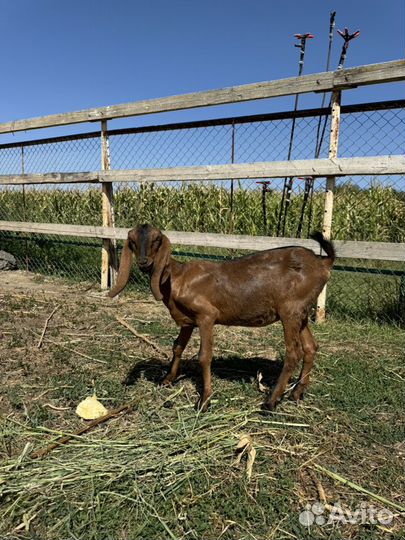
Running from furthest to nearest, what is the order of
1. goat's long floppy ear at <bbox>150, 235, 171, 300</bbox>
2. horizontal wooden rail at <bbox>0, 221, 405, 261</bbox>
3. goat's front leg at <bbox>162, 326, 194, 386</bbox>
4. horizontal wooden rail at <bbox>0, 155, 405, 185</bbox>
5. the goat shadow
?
horizontal wooden rail at <bbox>0, 221, 405, 261</bbox>
horizontal wooden rail at <bbox>0, 155, 405, 185</bbox>
the goat shadow
goat's front leg at <bbox>162, 326, 194, 386</bbox>
goat's long floppy ear at <bbox>150, 235, 171, 300</bbox>

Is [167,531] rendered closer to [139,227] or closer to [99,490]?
[99,490]

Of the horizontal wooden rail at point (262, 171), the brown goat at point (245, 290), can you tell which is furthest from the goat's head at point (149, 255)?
the horizontal wooden rail at point (262, 171)

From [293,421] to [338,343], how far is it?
1937 mm

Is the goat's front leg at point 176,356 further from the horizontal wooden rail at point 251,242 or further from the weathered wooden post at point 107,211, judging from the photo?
the weathered wooden post at point 107,211

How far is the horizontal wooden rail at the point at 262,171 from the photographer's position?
4.86m

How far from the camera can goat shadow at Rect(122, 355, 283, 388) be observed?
394 centimetres

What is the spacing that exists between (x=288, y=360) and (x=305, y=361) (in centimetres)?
33

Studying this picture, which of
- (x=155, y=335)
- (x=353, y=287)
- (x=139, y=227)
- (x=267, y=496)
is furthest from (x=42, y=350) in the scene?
(x=353, y=287)

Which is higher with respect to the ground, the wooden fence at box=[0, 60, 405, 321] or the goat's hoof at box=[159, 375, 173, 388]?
the wooden fence at box=[0, 60, 405, 321]

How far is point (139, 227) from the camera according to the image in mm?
3127

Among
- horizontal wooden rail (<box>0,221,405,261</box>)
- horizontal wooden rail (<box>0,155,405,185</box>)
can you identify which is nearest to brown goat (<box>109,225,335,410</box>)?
horizontal wooden rail (<box>0,221,405,261</box>)

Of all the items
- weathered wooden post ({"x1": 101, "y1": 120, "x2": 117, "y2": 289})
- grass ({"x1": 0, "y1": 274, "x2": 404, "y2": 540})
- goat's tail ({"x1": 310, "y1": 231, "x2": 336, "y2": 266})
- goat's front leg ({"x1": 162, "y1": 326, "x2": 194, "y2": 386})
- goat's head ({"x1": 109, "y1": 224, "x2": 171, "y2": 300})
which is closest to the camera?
grass ({"x1": 0, "y1": 274, "x2": 404, "y2": 540})

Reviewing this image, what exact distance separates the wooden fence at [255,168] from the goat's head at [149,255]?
2.57 metres

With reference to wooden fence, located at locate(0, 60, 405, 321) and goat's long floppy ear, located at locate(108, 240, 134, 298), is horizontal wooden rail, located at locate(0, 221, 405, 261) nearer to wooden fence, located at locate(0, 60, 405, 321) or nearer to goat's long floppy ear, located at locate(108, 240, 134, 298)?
wooden fence, located at locate(0, 60, 405, 321)
